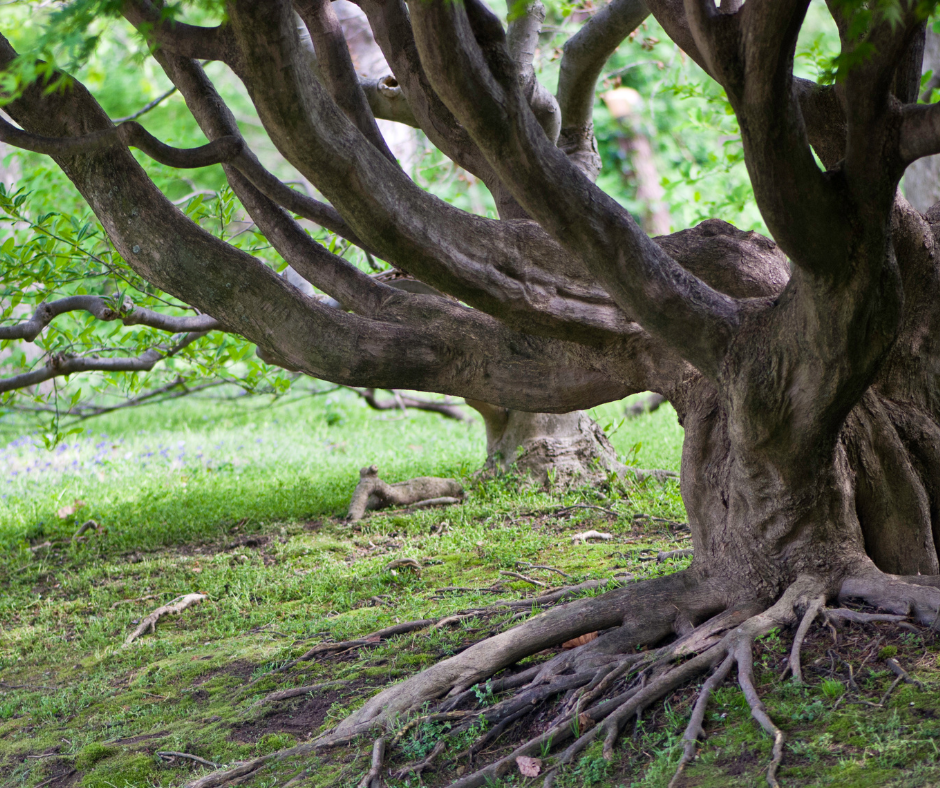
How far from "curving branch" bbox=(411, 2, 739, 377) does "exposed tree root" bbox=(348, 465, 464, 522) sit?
193 inches

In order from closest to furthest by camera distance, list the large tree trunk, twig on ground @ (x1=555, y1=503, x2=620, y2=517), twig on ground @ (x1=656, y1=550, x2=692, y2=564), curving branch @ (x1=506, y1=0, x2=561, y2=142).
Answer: twig on ground @ (x1=656, y1=550, x2=692, y2=564)
curving branch @ (x1=506, y1=0, x2=561, y2=142)
twig on ground @ (x1=555, y1=503, x2=620, y2=517)
the large tree trunk

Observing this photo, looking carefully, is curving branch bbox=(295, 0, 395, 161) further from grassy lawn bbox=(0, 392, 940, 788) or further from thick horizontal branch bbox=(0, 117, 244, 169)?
grassy lawn bbox=(0, 392, 940, 788)

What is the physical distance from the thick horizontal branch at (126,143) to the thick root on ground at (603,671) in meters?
2.35

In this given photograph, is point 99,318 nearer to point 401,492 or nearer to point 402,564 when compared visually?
point 402,564

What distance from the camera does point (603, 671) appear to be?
352 cm

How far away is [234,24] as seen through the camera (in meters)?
2.92

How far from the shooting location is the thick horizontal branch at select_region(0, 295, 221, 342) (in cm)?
564

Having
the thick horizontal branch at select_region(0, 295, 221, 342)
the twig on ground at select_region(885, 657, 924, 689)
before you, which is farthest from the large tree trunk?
the twig on ground at select_region(885, 657, 924, 689)

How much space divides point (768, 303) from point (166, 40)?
263 cm

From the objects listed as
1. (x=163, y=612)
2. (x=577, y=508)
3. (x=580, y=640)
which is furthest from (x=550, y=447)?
(x=580, y=640)

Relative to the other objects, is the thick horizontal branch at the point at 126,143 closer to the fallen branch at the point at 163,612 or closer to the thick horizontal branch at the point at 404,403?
the fallen branch at the point at 163,612

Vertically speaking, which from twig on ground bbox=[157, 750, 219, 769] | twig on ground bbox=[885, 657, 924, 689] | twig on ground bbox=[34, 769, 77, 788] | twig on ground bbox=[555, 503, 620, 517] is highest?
twig on ground bbox=[555, 503, 620, 517]

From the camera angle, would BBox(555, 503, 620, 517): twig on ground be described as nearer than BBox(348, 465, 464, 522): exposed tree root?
Yes

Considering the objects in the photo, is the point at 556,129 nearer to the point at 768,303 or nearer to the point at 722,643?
the point at 768,303
